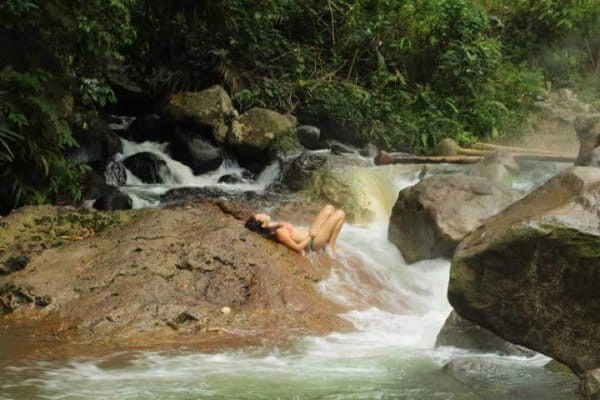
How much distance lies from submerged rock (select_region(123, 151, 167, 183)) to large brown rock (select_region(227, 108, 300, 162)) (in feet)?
4.67

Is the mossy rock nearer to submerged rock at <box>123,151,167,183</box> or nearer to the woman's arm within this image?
the woman's arm

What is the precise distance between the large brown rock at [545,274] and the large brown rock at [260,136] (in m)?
7.88

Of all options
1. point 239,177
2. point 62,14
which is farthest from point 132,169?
point 62,14

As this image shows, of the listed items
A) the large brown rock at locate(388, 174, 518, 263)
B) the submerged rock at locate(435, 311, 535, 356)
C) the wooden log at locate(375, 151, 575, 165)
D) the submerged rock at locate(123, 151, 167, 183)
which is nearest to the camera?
the submerged rock at locate(435, 311, 535, 356)

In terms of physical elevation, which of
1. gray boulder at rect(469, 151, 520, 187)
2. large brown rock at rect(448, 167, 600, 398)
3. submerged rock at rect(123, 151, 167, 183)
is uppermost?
submerged rock at rect(123, 151, 167, 183)

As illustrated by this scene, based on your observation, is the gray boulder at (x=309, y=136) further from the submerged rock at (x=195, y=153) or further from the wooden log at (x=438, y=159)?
the submerged rock at (x=195, y=153)

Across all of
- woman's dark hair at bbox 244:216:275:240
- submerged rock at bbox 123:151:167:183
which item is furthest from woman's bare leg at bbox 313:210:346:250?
submerged rock at bbox 123:151:167:183

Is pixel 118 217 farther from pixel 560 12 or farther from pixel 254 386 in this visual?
pixel 560 12

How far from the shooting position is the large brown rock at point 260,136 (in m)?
11.8

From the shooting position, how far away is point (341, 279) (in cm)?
707

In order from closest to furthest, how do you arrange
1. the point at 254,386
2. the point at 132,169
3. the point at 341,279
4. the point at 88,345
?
the point at 254,386 → the point at 88,345 → the point at 341,279 → the point at 132,169

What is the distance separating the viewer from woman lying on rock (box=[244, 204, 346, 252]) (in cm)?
712

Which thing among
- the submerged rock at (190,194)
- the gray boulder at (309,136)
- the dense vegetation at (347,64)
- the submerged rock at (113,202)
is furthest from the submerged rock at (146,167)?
the gray boulder at (309,136)

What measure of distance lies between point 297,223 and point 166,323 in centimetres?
372
